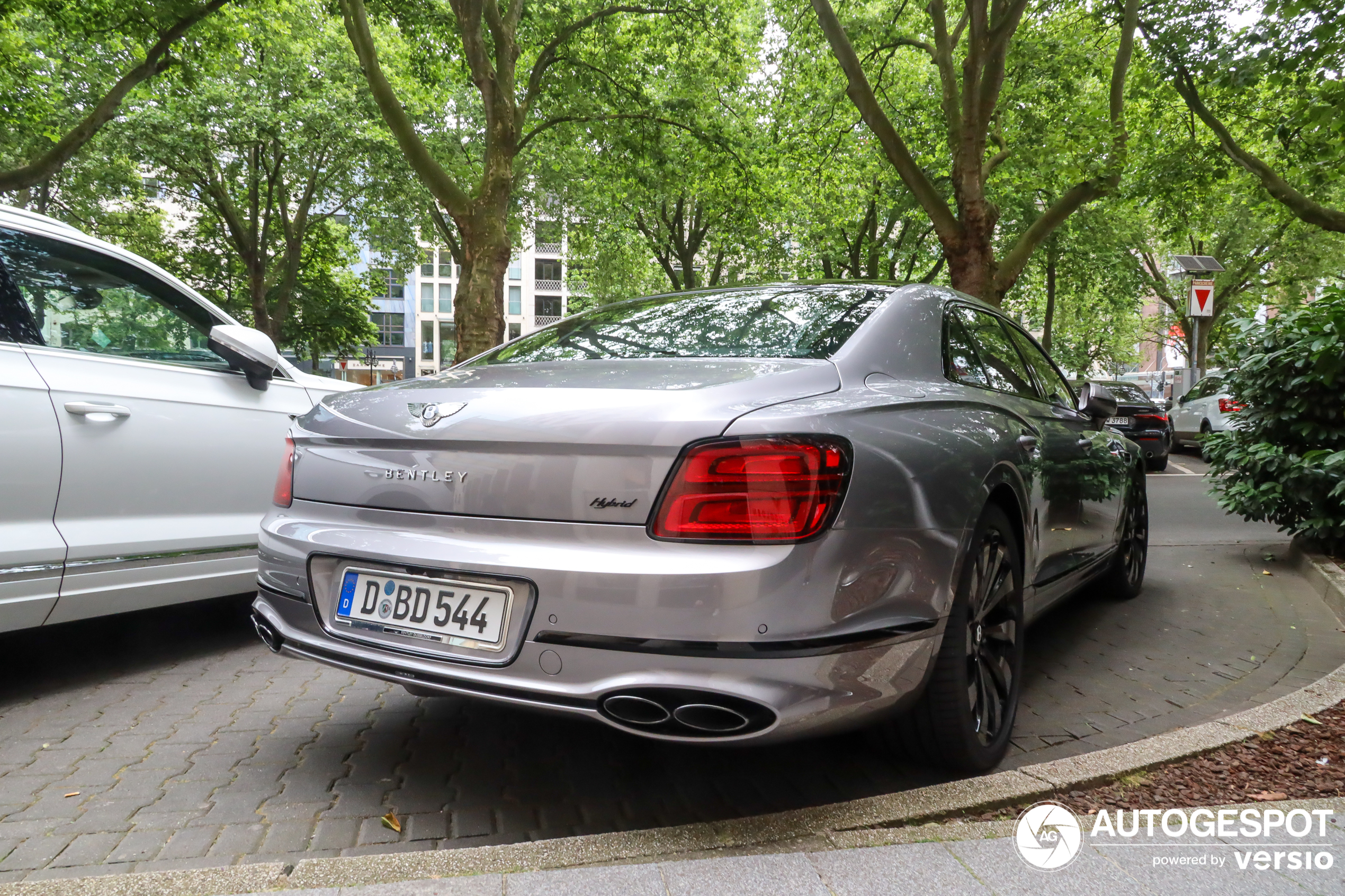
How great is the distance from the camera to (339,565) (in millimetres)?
2660

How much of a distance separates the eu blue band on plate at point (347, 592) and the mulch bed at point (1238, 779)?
1.70 m

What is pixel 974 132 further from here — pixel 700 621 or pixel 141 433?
pixel 700 621

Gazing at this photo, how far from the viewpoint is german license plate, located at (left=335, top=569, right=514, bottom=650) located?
238 centimetres

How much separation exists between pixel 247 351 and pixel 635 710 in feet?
9.33

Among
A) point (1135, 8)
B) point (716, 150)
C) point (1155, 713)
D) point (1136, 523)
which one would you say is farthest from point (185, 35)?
point (1155, 713)

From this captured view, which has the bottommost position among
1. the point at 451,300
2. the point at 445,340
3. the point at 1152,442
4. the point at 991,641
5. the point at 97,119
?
the point at 991,641

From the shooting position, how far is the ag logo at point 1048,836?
7.43 feet

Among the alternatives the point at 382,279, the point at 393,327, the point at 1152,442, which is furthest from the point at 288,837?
the point at 393,327

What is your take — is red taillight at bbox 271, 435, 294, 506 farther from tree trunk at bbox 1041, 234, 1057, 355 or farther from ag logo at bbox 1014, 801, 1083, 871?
tree trunk at bbox 1041, 234, 1057, 355

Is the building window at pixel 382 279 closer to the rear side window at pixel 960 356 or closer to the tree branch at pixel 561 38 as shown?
the tree branch at pixel 561 38

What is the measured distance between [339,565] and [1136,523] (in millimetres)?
4576

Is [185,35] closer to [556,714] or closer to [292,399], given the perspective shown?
[292,399]

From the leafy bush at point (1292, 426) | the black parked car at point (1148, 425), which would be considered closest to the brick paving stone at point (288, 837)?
the leafy bush at point (1292, 426)

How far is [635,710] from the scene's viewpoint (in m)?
2.22
